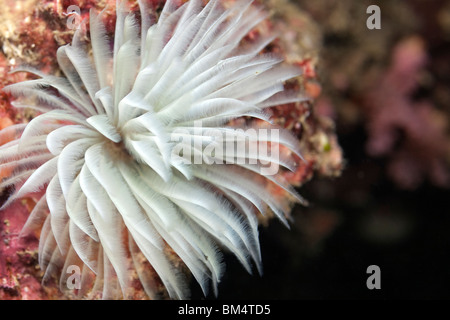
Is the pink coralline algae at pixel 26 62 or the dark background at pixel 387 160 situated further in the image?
the dark background at pixel 387 160

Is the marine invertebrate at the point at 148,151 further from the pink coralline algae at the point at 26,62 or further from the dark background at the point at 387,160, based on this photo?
the dark background at the point at 387,160

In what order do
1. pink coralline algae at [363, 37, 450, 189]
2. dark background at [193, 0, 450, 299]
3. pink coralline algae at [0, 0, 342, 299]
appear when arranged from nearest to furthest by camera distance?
pink coralline algae at [0, 0, 342, 299] < dark background at [193, 0, 450, 299] < pink coralline algae at [363, 37, 450, 189]

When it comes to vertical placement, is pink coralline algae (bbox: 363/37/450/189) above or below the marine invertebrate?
above

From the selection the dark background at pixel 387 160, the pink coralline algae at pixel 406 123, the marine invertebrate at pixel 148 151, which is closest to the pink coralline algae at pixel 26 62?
the marine invertebrate at pixel 148 151

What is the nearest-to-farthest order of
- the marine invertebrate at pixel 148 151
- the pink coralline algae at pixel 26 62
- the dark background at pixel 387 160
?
the marine invertebrate at pixel 148 151, the pink coralline algae at pixel 26 62, the dark background at pixel 387 160

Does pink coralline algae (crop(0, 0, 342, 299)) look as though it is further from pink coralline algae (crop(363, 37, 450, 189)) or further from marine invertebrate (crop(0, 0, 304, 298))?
pink coralline algae (crop(363, 37, 450, 189))

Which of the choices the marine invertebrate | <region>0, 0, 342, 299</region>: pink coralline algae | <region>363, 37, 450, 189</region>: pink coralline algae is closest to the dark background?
<region>363, 37, 450, 189</region>: pink coralline algae
